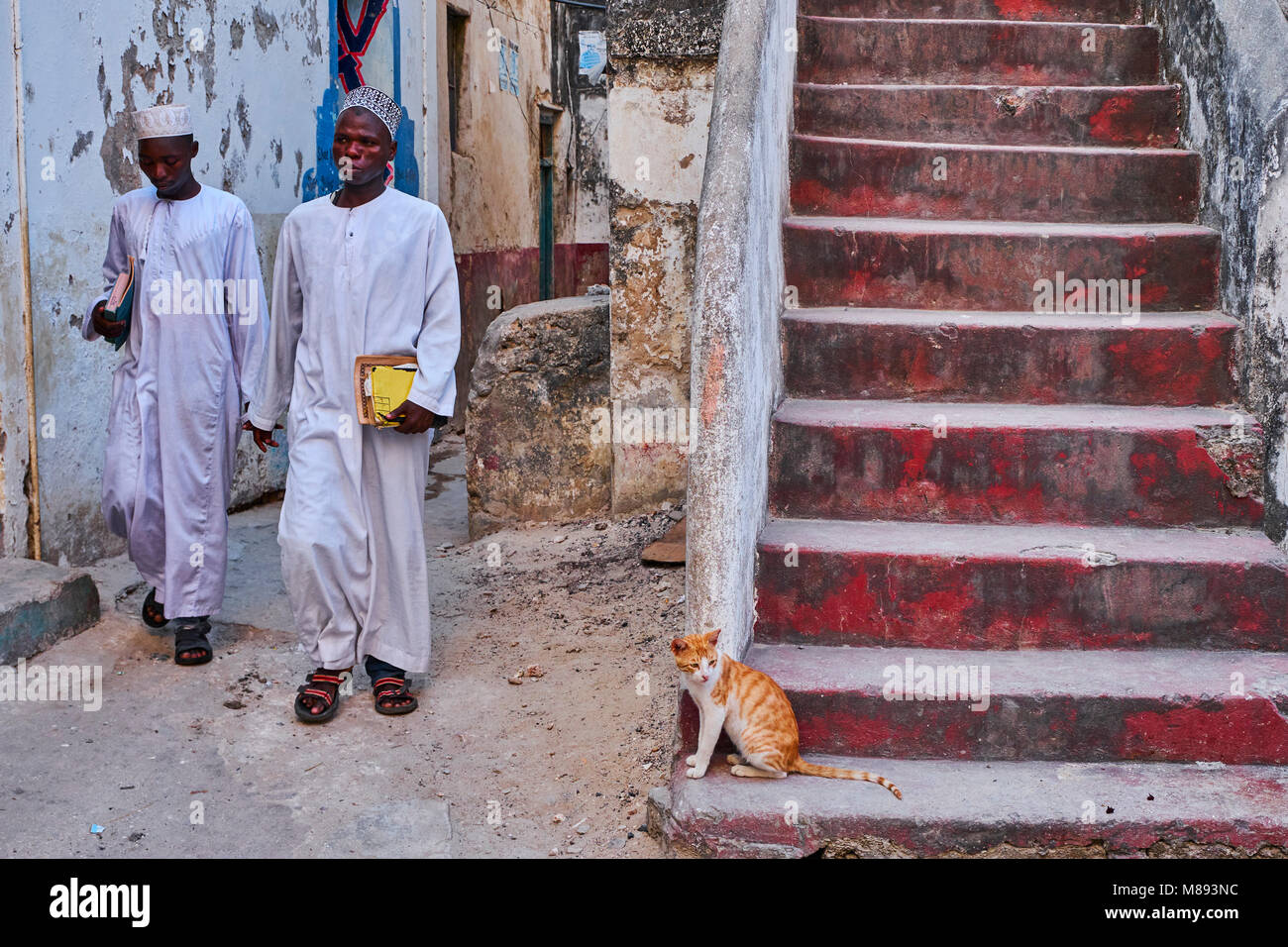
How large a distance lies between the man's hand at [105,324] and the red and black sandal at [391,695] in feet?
5.23

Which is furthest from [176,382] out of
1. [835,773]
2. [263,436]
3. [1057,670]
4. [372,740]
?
[1057,670]

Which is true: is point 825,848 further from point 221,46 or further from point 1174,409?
point 221,46

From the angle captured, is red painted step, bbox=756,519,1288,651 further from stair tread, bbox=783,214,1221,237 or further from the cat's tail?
stair tread, bbox=783,214,1221,237

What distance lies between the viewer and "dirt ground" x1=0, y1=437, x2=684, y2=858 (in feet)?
11.0

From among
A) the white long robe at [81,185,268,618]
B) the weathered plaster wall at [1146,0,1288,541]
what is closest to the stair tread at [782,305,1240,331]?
the weathered plaster wall at [1146,0,1288,541]

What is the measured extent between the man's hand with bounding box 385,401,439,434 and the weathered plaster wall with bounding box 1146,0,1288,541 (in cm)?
255

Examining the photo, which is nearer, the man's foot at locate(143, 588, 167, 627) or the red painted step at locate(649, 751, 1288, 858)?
the red painted step at locate(649, 751, 1288, 858)

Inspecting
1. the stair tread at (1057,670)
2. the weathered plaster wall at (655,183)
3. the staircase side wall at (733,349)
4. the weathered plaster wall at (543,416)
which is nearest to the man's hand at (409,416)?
the staircase side wall at (733,349)

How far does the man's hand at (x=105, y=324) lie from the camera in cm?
452

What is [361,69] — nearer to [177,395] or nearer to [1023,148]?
[177,395]

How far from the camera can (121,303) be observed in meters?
4.52

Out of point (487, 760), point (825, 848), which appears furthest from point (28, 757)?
point (825, 848)

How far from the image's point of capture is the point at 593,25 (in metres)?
20.1

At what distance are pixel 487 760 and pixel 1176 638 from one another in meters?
2.02
